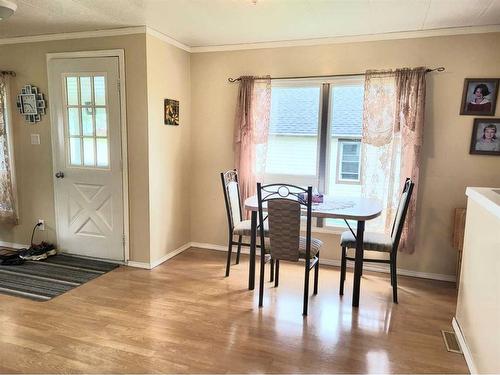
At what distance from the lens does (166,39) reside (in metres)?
3.70

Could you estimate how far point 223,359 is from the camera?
2.22 metres

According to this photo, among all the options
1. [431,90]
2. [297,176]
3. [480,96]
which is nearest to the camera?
[480,96]

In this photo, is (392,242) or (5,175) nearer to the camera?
(392,242)

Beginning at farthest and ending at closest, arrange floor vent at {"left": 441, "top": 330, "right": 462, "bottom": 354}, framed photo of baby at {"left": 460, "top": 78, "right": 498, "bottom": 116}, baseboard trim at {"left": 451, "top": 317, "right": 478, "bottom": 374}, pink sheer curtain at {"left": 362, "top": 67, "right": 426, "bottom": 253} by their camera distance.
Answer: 1. pink sheer curtain at {"left": 362, "top": 67, "right": 426, "bottom": 253}
2. framed photo of baby at {"left": 460, "top": 78, "right": 498, "bottom": 116}
3. floor vent at {"left": 441, "top": 330, "right": 462, "bottom": 354}
4. baseboard trim at {"left": 451, "top": 317, "right": 478, "bottom": 374}

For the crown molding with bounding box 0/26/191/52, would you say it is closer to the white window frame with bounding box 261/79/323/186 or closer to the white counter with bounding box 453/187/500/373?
the white window frame with bounding box 261/79/323/186

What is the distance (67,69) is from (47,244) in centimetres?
190

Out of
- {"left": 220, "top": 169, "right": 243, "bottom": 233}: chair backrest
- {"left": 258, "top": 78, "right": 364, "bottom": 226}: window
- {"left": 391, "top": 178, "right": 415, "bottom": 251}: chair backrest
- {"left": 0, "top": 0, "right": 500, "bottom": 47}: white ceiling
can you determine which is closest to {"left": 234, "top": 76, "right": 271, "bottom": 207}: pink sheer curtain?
{"left": 258, "top": 78, "right": 364, "bottom": 226}: window

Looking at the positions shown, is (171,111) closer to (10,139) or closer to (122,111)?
(122,111)

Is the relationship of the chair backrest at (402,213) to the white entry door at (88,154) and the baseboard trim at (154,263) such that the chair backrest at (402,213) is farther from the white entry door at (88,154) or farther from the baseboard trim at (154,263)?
the white entry door at (88,154)

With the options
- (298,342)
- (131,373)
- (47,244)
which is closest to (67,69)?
(47,244)

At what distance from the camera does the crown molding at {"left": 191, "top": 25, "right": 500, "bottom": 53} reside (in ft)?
10.6

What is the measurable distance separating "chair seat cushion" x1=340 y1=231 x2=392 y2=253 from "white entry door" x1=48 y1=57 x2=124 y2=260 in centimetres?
223

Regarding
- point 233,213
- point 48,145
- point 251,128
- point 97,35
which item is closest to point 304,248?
point 233,213

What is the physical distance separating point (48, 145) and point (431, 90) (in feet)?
12.9
